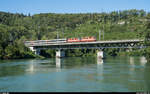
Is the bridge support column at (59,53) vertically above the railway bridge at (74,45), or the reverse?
the railway bridge at (74,45)

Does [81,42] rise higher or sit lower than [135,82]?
higher

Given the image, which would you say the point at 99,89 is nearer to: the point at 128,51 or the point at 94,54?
the point at 94,54

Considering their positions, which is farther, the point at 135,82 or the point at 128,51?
the point at 128,51

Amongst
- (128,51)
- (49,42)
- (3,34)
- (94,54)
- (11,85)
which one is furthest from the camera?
(128,51)

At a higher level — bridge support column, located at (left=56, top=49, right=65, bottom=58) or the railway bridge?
the railway bridge

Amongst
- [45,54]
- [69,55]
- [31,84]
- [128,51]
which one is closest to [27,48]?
[45,54]

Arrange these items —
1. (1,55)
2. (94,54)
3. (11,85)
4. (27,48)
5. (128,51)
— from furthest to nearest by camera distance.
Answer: (128,51), (94,54), (27,48), (1,55), (11,85)

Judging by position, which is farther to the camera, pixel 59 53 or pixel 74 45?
pixel 59 53

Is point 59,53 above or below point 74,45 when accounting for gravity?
below

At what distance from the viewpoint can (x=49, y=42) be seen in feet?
447

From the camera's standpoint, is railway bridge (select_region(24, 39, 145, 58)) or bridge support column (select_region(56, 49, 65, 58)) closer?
railway bridge (select_region(24, 39, 145, 58))

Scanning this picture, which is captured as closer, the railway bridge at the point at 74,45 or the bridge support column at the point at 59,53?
the railway bridge at the point at 74,45

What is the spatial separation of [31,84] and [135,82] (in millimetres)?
13774

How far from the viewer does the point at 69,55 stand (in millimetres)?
141625
